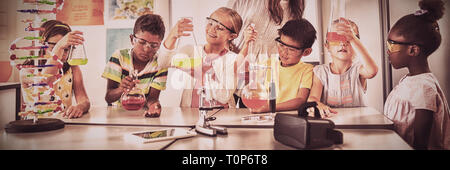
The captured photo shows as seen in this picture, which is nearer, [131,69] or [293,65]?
[293,65]

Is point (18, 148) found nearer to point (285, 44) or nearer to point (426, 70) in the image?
point (285, 44)

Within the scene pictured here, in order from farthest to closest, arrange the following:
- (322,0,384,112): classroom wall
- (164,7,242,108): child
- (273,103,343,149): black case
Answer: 1. (164,7,242,108): child
2. (322,0,384,112): classroom wall
3. (273,103,343,149): black case

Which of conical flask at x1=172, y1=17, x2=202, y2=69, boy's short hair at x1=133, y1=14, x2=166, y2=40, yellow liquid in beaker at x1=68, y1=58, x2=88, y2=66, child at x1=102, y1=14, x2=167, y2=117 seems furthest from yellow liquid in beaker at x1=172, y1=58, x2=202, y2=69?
yellow liquid in beaker at x1=68, y1=58, x2=88, y2=66

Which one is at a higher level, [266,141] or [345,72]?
[345,72]

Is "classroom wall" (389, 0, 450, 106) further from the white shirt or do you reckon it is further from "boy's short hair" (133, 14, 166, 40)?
"boy's short hair" (133, 14, 166, 40)

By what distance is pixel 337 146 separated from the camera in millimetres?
1208

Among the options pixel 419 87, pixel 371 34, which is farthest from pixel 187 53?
pixel 419 87

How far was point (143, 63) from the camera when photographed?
2506 mm

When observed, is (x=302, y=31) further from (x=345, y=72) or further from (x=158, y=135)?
(x=158, y=135)

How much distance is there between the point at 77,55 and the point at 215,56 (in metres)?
1.17

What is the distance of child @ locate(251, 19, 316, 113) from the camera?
7.57 ft

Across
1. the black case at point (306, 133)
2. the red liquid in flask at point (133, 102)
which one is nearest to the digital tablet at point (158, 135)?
the black case at point (306, 133)

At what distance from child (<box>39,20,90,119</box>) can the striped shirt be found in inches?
10.2

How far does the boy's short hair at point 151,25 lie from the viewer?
2.49m
